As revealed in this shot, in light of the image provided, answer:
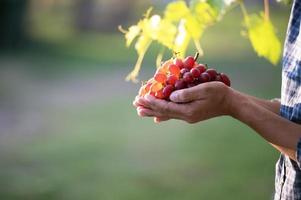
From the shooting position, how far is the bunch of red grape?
1155 millimetres

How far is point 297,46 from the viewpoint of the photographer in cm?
124

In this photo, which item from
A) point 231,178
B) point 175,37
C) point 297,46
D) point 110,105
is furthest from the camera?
point 110,105

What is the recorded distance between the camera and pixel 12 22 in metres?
10.2

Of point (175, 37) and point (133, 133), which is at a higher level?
point (133, 133)

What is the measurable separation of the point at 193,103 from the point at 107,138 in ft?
13.8

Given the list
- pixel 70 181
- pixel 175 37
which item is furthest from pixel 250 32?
pixel 70 181

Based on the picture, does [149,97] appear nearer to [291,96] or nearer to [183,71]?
[183,71]

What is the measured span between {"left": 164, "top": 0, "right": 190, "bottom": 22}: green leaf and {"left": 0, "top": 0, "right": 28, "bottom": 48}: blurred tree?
8.41m

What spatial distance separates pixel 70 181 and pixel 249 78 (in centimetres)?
430

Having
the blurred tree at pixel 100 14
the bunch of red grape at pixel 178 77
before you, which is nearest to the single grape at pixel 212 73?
the bunch of red grape at pixel 178 77

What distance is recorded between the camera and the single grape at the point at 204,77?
116 centimetres

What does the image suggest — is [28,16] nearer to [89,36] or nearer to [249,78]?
[89,36]

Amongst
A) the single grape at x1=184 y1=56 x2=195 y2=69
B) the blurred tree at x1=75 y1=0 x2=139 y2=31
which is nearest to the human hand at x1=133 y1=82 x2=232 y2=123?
the single grape at x1=184 y1=56 x2=195 y2=69

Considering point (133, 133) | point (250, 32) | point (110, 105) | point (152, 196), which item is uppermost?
point (110, 105)
